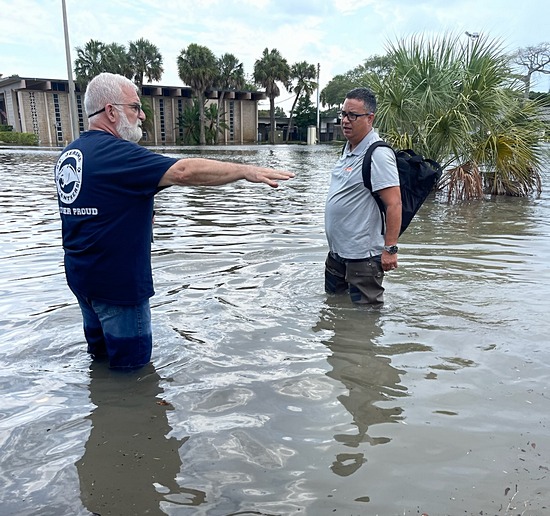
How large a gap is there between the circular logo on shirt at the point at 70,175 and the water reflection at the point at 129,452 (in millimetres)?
1365

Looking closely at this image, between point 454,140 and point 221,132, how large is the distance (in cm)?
5898

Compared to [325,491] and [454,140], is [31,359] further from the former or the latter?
[454,140]

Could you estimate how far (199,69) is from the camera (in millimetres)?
61844

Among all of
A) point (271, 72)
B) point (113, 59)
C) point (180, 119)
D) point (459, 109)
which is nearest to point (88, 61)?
point (113, 59)

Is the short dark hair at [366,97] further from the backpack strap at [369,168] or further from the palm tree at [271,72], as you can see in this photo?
the palm tree at [271,72]

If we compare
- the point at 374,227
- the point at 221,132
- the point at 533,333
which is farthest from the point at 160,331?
the point at 221,132

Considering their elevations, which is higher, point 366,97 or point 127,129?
point 366,97

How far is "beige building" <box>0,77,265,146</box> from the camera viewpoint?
57.2m

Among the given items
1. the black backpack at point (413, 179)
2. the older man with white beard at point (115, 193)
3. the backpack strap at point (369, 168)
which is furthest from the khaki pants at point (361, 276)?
the older man with white beard at point (115, 193)

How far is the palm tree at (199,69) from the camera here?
203 ft

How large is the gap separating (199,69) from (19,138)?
22327mm

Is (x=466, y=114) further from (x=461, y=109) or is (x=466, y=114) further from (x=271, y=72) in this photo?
(x=271, y=72)

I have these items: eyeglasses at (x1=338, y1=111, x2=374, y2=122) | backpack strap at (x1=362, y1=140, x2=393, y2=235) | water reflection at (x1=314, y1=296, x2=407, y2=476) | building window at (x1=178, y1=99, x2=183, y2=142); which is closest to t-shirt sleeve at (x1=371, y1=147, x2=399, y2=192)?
backpack strap at (x1=362, y1=140, x2=393, y2=235)

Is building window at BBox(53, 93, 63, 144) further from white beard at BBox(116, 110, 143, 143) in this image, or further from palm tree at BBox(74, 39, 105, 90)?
white beard at BBox(116, 110, 143, 143)
